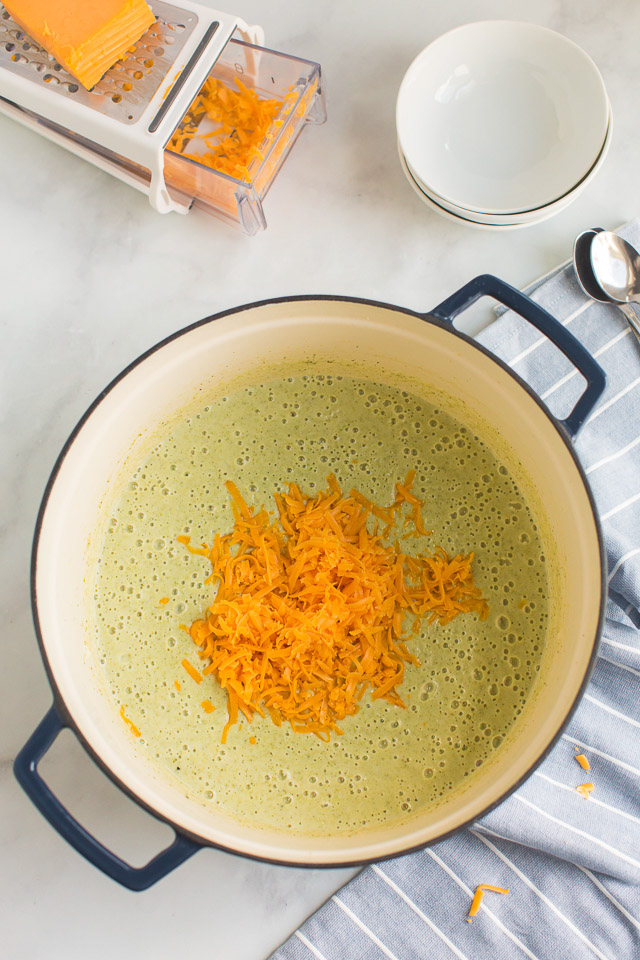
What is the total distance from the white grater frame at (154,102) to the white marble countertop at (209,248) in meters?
0.11

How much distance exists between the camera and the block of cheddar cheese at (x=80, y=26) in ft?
2.86

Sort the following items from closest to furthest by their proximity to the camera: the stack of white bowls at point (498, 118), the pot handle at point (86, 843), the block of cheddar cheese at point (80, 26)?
the pot handle at point (86, 843), the block of cheddar cheese at point (80, 26), the stack of white bowls at point (498, 118)

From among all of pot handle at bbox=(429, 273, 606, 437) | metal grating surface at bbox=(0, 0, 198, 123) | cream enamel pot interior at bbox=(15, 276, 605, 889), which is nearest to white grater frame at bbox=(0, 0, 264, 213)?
metal grating surface at bbox=(0, 0, 198, 123)

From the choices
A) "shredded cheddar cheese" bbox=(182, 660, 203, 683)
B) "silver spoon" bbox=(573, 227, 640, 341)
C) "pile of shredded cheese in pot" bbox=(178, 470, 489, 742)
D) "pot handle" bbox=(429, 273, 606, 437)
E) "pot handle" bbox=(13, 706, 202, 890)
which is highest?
"silver spoon" bbox=(573, 227, 640, 341)

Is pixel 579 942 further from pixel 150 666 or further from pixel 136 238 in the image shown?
pixel 136 238

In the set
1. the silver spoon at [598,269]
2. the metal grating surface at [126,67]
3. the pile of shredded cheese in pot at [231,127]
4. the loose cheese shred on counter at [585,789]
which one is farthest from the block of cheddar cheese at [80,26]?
the loose cheese shred on counter at [585,789]

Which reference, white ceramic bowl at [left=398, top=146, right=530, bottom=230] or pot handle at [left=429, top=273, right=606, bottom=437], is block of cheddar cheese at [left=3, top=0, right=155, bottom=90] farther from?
pot handle at [left=429, top=273, right=606, bottom=437]

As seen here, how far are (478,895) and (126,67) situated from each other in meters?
1.11

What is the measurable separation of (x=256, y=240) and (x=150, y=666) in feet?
1.92

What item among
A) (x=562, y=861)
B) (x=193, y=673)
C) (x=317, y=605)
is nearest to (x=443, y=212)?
(x=317, y=605)

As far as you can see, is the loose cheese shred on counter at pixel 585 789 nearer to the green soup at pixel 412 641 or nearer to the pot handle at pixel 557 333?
the green soup at pixel 412 641

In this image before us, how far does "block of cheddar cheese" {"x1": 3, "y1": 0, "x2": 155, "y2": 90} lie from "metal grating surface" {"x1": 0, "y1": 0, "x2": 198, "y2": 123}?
0.02m

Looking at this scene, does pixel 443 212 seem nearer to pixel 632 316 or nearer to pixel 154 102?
pixel 632 316

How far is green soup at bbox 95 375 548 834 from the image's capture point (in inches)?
35.1
